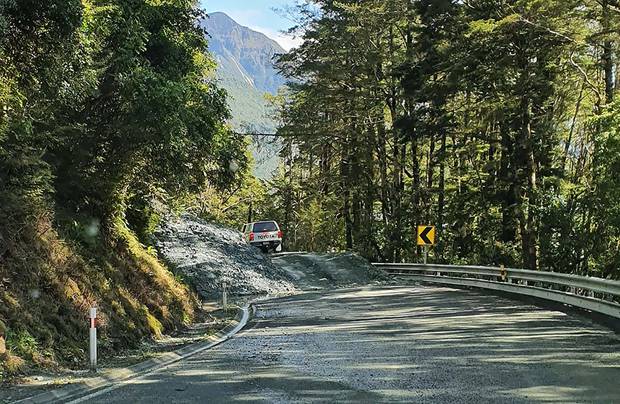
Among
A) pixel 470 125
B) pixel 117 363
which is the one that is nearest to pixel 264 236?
pixel 470 125

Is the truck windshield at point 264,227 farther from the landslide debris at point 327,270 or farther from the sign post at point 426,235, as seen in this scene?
the sign post at point 426,235

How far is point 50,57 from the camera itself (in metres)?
9.36

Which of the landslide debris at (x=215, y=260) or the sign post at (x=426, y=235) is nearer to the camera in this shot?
the landslide debris at (x=215, y=260)

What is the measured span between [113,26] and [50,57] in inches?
113

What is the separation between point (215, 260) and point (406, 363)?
66.7ft

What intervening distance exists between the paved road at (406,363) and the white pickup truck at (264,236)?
2476 cm

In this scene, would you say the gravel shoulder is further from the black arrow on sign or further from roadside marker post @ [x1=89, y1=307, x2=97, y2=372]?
the black arrow on sign

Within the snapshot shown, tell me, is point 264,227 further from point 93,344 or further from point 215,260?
point 93,344

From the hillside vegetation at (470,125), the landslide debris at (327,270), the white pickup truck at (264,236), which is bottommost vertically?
the landslide debris at (327,270)

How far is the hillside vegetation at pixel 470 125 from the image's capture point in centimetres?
2109

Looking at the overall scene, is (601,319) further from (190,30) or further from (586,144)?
(586,144)

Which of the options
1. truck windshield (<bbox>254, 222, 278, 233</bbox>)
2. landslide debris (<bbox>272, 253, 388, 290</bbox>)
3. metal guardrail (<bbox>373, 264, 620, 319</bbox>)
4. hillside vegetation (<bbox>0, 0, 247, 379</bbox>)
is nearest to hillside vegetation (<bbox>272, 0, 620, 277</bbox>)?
metal guardrail (<bbox>373, 264, 620, 319</bbox>)

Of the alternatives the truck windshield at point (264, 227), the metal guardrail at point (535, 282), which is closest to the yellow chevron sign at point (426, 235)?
the metal guardrail at point (535, 282)

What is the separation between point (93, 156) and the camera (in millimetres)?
13648
